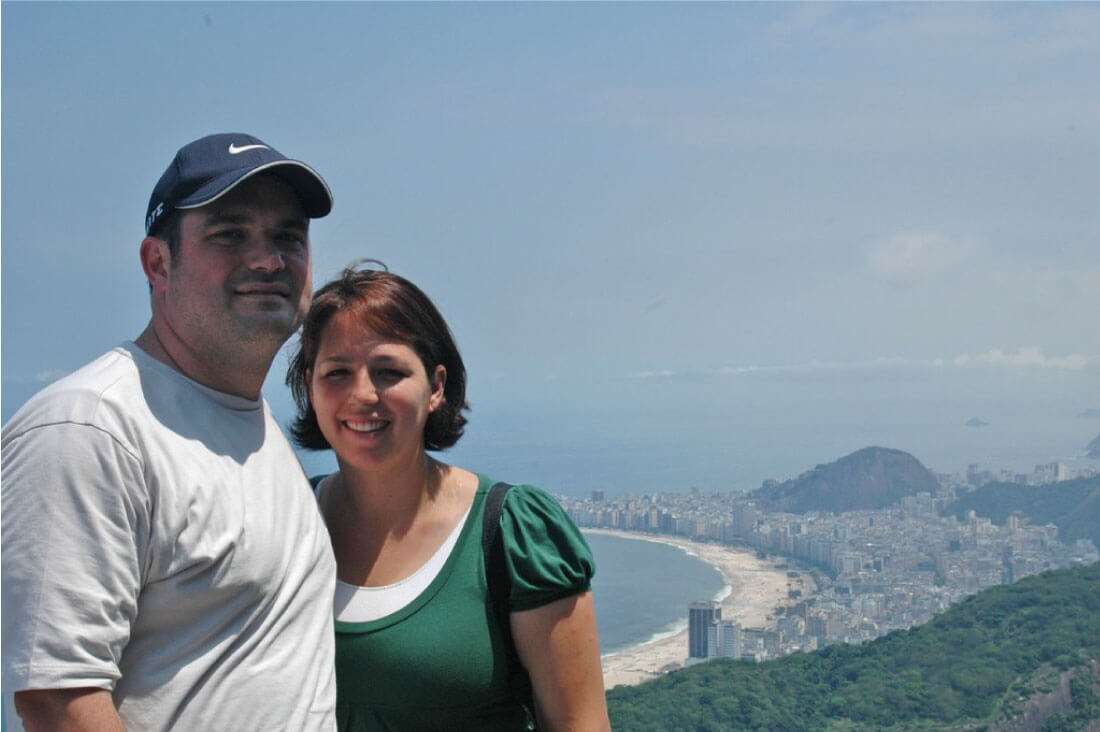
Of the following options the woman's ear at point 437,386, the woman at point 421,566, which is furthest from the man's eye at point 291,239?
the woman's ear at point 437,386

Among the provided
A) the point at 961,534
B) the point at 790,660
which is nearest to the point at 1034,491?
the point at 961,534

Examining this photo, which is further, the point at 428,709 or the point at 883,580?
the point at 883,580

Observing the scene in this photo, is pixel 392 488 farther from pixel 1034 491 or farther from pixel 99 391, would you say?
pixel 1034 491

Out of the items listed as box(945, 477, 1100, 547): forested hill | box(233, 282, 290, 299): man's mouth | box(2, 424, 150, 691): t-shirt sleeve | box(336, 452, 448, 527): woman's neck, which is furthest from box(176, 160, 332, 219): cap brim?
box(945, 477, 1100, 547): forested hill

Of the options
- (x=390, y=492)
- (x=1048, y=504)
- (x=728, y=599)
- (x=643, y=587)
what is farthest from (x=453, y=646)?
(x=1048, y=504)

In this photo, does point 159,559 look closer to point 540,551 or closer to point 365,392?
point 365,392

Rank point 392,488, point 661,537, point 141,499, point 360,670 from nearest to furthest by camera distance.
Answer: point 141,499, point 360,670, point 392,488, point 661,537
